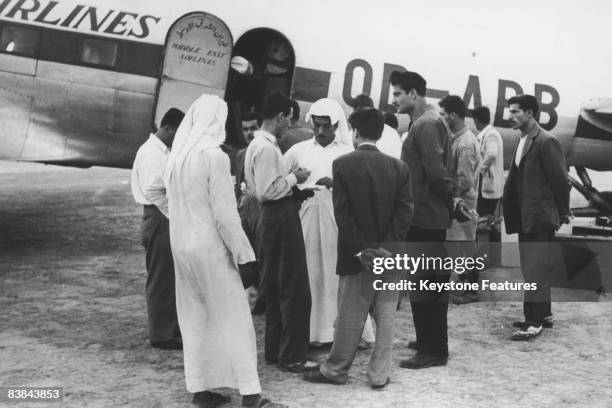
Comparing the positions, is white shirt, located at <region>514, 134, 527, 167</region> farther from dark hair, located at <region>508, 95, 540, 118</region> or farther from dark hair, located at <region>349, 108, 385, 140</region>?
dark hair, located at <region>349, 108, 385, 140</region>

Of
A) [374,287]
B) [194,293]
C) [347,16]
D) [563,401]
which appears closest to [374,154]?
[374,287]

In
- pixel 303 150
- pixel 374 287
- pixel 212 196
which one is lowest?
pixel 374 287

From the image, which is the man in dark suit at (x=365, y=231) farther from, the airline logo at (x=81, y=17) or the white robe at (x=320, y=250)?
the airline logo at (x=81, y=17)

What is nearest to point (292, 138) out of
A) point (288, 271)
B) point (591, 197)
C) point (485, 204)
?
point (288, 271)

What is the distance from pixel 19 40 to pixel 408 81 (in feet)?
→ 16.5

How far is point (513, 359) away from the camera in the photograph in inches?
217

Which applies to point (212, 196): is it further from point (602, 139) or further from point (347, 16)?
point (602, 139)

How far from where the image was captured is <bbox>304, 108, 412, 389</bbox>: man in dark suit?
184 inches

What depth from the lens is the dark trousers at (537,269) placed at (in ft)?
19.8

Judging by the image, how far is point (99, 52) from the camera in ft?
28.1

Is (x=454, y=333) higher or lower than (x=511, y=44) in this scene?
lower

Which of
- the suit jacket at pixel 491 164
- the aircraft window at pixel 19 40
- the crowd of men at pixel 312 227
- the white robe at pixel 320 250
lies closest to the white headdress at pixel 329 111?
the crowd of men at pixel 312 227

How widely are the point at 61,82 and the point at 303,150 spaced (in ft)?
Result: 13.5

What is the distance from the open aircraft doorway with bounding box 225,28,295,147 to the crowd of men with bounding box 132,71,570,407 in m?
2.65
